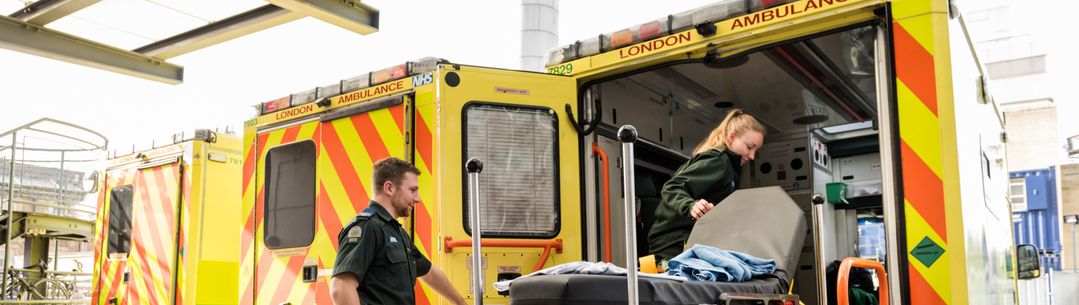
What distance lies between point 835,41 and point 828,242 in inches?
86.0

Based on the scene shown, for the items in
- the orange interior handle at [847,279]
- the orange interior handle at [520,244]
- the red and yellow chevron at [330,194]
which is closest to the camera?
the orange interior handle at [847,279]

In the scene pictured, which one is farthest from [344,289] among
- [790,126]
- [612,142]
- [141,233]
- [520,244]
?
[141,233]

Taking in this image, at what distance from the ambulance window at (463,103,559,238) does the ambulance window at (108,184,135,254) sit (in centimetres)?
506

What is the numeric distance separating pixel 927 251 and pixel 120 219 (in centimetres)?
741

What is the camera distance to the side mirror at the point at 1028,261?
6363 millimetres

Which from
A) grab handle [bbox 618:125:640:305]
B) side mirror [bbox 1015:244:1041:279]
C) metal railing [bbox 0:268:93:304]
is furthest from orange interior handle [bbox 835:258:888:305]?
metal railing [bbox 0:268:93:304]

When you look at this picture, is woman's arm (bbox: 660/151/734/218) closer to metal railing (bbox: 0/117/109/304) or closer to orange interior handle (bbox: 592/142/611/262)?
orange interior handle (bbox: 592/142/611/262)

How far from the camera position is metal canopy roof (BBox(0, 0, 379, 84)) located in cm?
635

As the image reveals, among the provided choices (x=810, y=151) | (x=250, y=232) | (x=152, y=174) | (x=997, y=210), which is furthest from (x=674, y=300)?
(x=152, y=174)

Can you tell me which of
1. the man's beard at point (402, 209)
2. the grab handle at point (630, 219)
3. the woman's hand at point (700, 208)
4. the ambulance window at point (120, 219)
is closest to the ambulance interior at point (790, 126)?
the woman's hand at point (700, 208)

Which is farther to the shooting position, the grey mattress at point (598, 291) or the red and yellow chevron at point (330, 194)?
Result: the red and yellow chevron at point (330, 194)

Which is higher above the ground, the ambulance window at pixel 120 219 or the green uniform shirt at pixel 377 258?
the ambulance window at pixel 120 219

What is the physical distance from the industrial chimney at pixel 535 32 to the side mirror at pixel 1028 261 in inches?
214

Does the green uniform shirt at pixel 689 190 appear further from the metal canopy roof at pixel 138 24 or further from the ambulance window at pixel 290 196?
the metal canopy roof at pixel 138 24
